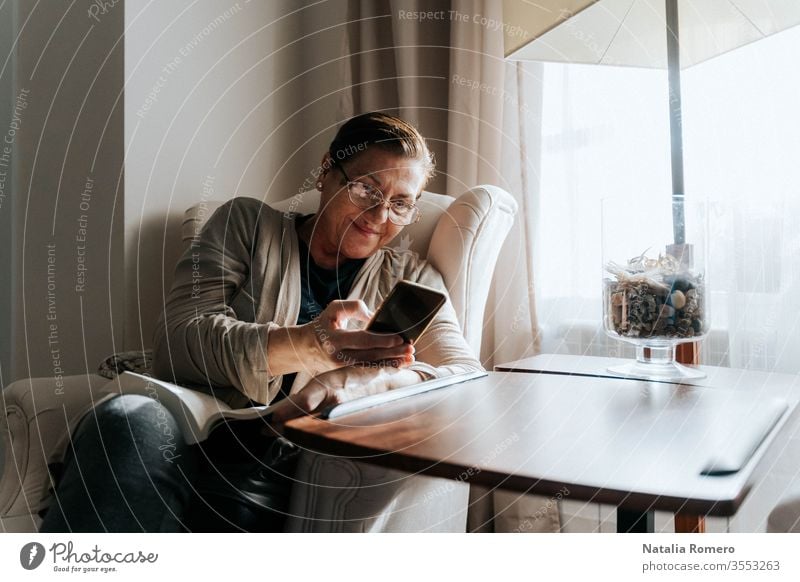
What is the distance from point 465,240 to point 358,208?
0.17m

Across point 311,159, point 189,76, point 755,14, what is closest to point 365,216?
point 311,159

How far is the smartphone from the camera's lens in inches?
16.6

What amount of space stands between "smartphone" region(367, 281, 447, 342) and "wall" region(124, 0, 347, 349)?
223 millimetres

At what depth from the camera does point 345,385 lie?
0.46m

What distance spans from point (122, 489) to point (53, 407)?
0.16 metres

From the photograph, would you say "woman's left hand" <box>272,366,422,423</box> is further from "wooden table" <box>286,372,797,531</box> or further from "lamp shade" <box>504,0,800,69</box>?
"lamp shade" <box>504,0,800,69</box>

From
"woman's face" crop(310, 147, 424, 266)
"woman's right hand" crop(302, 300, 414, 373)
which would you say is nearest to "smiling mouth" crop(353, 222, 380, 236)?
"woman's face" crop(310, 147, 424, 266)

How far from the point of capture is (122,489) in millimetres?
411

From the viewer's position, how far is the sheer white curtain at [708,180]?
24.8 inches

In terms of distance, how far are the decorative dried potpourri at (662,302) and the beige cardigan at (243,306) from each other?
15 cm

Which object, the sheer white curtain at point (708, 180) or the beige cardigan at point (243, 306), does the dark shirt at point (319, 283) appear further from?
the sheer white curtain at point (708, 180)

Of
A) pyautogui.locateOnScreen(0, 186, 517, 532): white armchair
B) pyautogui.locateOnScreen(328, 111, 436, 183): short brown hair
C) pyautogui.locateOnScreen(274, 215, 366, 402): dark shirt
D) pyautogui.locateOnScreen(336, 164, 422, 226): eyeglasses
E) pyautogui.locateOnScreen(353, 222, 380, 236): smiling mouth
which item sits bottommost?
pyautogui.locateOnScreen(0, 186, 517, 532): white armchair

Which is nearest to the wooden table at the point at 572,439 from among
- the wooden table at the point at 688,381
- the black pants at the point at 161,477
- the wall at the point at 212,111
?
the wooden table at the point at 688,381

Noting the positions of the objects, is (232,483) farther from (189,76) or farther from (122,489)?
(189,76)
